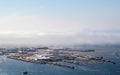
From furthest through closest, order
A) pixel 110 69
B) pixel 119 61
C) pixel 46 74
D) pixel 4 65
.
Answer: pixel 119 61
pixel 4 65
pixel 110 69
pixel 46 74

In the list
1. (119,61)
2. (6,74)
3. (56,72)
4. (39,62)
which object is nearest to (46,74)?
(56,72)

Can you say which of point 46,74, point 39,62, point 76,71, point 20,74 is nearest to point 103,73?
point 76,71

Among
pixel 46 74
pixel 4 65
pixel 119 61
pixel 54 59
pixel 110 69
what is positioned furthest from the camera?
pixel 54 59

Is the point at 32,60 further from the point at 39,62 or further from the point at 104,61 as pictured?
the point at 104,61

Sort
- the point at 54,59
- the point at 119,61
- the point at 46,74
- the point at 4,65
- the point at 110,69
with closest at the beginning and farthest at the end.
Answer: the point at 46,74, the point at 110,69, the point at 4,65, the point at 119,61, the point at 54,59

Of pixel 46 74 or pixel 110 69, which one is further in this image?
pixel 110 69

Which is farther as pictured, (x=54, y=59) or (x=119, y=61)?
(x=54, y=59)

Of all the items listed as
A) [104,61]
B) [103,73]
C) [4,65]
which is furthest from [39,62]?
[103,73]

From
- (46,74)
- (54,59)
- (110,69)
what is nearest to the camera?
(46,74)

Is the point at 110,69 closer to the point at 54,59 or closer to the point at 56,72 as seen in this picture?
the point at 56,72
